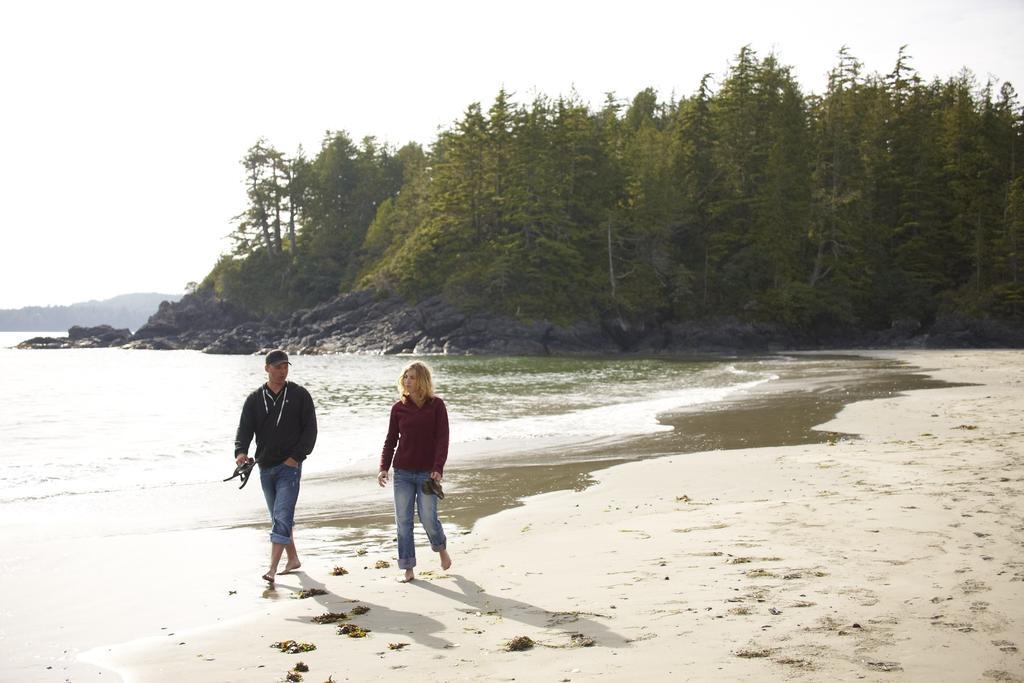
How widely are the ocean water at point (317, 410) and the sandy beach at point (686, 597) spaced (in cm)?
693

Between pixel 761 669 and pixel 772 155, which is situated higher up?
pixel 772 155

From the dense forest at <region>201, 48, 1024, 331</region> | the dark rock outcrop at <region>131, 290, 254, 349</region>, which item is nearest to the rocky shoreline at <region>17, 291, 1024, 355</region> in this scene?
the dense forest at <region>201, 48, 1024, 331</region>

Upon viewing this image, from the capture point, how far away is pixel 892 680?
12.5 ft

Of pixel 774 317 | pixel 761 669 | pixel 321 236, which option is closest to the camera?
pixel 761 669

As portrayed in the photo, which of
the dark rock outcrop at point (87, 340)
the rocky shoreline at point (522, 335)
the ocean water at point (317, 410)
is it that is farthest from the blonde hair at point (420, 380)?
the dark rock outcrop at point (87, 340)

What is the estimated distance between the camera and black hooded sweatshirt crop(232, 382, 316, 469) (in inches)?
277

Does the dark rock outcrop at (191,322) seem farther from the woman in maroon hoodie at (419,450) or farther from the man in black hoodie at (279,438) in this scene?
the woman in maroon hoodie at (419,450)

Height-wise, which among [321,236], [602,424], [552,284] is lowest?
[602,424]

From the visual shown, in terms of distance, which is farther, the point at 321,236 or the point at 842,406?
the point at 321,236

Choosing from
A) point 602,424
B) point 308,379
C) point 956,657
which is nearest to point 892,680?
point 956,657

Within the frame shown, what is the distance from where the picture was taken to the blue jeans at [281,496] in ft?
23.0

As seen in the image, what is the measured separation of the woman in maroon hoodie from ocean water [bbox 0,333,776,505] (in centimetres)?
680

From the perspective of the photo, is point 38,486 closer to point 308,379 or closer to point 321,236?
point 308,379

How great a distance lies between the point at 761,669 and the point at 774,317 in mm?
59895
